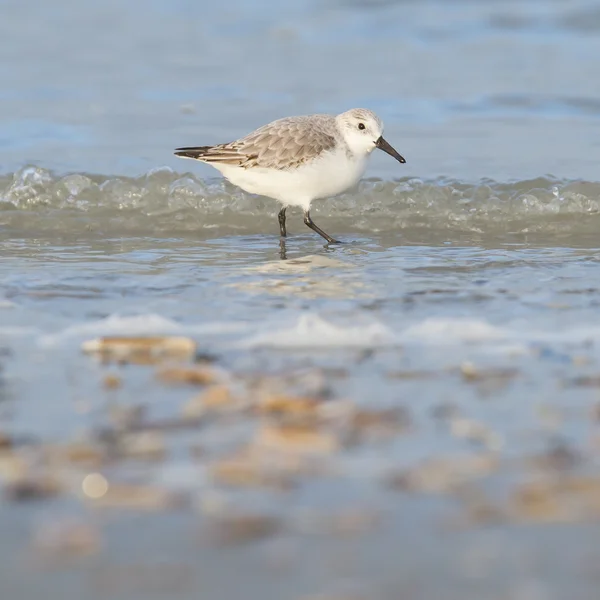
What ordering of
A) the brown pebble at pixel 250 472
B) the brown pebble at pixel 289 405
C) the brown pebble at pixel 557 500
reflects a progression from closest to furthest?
the brown pebble at pixel 557 500 < the brown pebble at pixel 250 472 < the brown pebble at pixel 289 405

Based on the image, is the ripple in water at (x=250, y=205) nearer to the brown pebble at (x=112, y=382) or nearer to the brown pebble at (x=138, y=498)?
the brown pebble at (x=112, y=382)

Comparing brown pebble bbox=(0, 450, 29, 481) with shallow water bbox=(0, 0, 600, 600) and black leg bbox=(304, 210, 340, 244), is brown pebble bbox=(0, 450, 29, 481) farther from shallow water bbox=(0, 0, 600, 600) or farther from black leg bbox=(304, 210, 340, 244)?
black leg bbox=(304, 210, 340, 244)

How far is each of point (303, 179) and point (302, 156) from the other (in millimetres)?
134

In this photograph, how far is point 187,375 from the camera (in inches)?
145

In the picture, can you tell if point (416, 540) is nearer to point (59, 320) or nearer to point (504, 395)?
point (504, 395)

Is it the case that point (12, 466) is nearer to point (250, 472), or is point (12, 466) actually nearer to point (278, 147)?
point (250, 472)

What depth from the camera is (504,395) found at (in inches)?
140

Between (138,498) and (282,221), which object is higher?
(282,221)

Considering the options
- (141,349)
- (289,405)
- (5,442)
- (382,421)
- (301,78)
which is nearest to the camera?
(5,442)

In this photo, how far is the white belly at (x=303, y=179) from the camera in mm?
6957

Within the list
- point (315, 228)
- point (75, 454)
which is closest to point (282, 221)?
point (315, 228)

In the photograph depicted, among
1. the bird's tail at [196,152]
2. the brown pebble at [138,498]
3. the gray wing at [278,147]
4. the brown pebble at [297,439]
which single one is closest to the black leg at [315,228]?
the gray wing at [278,147]

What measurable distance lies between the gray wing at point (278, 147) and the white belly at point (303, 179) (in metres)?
0.04

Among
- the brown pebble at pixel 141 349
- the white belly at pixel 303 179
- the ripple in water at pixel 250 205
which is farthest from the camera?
the ripple in water at pixel 250 205
